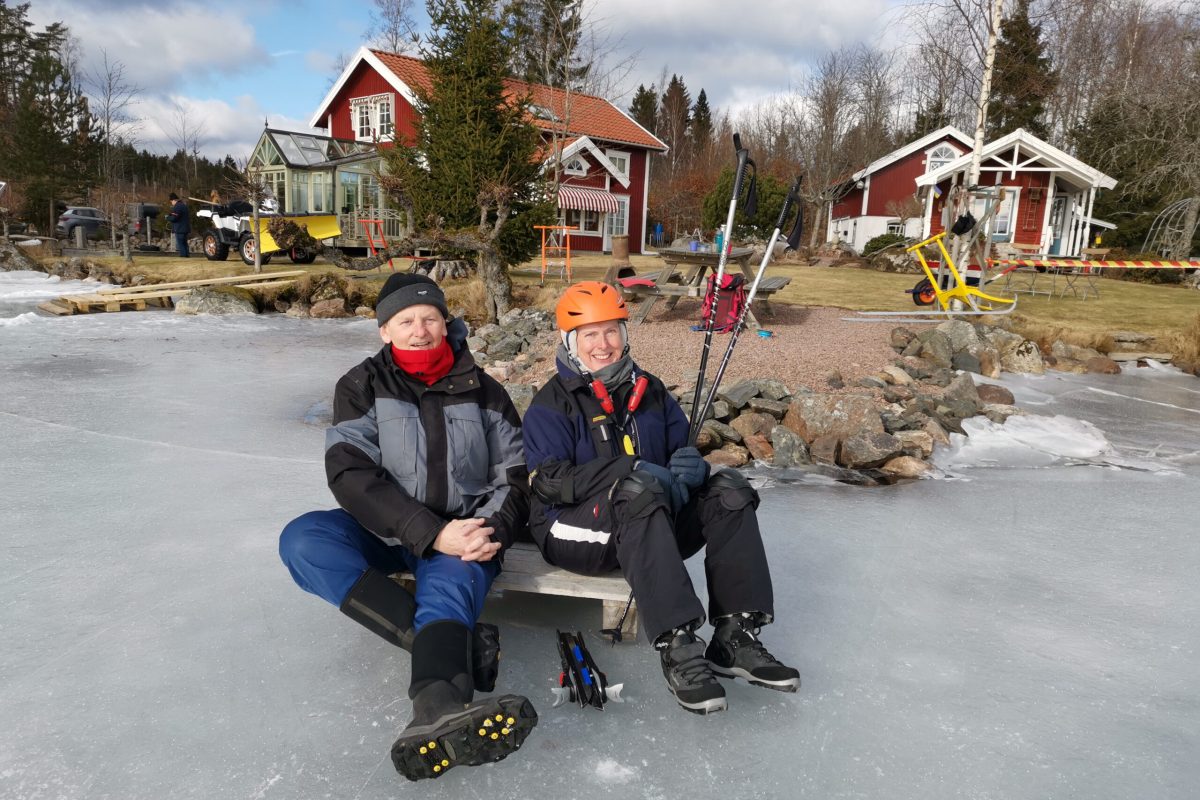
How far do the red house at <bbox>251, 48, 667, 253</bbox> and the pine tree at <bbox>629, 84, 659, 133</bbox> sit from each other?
29.4m

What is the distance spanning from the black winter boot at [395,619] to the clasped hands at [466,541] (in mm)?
178

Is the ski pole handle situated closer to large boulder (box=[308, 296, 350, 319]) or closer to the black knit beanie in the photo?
the black knit beanie

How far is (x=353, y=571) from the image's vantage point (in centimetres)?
218

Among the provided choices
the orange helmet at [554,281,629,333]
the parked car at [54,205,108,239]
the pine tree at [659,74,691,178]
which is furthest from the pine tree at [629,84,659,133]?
the orange helmet at [554,281,629,333]

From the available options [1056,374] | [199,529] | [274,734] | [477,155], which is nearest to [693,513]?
[274,734]

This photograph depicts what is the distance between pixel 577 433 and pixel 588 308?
0.39 metres

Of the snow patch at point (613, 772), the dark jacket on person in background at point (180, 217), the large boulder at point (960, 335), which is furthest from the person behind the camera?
the dark jacket on person in background at point (180, 217)

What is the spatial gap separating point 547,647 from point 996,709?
1.32 meters

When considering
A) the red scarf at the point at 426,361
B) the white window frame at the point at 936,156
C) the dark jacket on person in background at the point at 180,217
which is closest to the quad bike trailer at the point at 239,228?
the dark jacket on person in background at the point at 180,217

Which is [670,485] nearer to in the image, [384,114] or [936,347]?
[936,347]

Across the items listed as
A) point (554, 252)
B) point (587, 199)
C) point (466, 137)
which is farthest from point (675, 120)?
point (466, 137)

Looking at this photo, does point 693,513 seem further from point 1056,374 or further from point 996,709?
point 1056,374

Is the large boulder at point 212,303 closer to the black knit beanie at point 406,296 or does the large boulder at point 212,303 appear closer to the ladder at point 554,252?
the ladder at point 554,252

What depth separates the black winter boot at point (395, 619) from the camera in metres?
2.10
